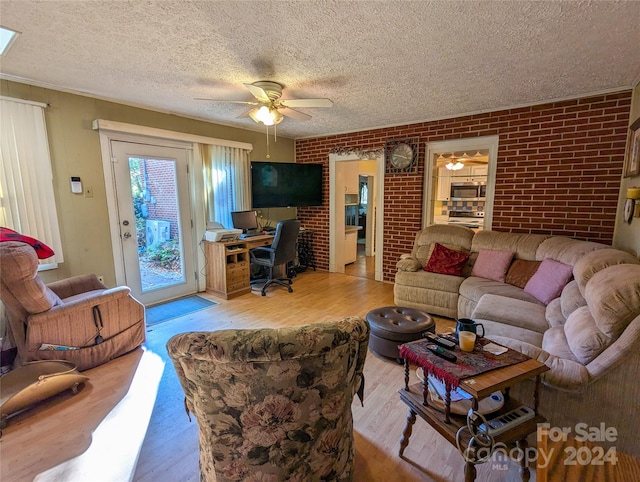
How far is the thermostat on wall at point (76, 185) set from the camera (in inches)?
117

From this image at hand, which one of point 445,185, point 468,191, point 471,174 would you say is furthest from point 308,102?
point 471,174

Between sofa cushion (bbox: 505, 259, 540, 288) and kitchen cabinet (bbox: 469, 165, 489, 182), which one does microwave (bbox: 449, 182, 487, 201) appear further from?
sofa cushion (bbox: 505, 259, 540, 288)

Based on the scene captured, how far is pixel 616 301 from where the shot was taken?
150 centimetres

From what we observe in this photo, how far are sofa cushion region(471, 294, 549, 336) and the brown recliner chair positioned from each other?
296 cm

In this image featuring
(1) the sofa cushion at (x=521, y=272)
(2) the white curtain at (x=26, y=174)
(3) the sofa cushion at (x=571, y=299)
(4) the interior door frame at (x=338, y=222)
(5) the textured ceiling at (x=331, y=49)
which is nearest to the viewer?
(5) the textured ceiling at (x=331, y=49)

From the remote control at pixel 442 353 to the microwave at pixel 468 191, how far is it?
470 centimetres

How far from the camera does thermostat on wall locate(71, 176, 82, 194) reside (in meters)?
2.98

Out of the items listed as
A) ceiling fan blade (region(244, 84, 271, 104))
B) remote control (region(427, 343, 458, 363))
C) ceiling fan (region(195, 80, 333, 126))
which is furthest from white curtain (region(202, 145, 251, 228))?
remote control (region(427, 343, 458, 363))

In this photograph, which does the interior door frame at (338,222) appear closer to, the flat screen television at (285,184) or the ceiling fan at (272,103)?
the flat screen television at (285,184)

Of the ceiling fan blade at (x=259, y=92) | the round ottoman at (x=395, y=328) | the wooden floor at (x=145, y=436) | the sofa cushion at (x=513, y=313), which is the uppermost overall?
the ceiling fan blade at (x=259, y=92)

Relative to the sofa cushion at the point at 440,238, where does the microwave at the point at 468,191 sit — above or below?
above

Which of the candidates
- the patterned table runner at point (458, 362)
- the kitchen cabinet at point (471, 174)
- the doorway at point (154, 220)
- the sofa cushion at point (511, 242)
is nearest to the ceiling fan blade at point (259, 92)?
the doorway at point (154, 220)

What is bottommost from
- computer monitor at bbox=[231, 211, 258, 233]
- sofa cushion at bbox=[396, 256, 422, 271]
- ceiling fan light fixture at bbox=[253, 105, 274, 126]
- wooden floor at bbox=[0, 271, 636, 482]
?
wooden floor at bbox=[0, 271, 636, 482]

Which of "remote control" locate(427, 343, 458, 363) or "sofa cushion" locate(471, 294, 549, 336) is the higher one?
"remote control" locate(427, 343, 458, 363)
